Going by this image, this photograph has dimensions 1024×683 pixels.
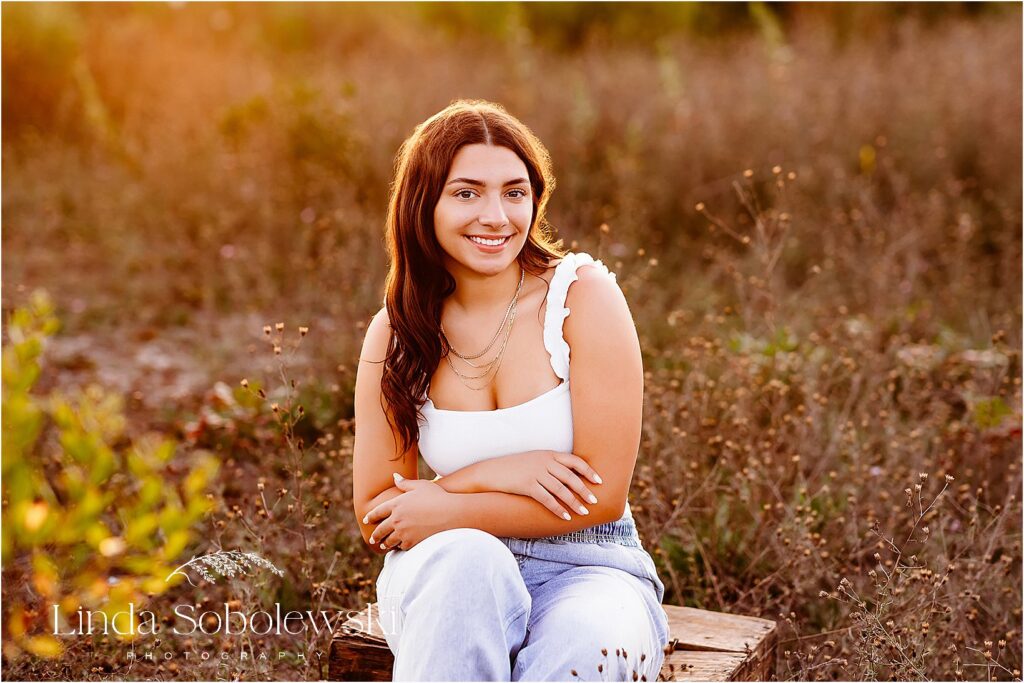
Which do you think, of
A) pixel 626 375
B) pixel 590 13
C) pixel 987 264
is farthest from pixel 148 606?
pixel 590 13

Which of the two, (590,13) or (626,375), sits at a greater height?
(590,13)

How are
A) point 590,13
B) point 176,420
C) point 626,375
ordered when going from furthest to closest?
point 590,13 < point 176,420 < point 626,375

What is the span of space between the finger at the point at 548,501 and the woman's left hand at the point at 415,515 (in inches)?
7.6

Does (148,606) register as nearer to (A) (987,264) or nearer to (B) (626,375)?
(B) (626,375)

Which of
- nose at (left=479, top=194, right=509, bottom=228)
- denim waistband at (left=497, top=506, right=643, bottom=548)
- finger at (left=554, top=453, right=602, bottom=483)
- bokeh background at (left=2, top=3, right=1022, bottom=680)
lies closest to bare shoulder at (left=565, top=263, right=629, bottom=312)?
nose at (left=479, top=194, right=509, bottom=228)

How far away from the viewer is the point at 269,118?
6.95 metres

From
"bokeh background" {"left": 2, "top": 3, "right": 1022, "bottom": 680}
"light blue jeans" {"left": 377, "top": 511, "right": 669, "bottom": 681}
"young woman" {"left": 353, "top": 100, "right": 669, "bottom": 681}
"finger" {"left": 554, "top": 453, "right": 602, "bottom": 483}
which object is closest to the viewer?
"light blue jeans" {"left": 377, "top": 511, "right": 669, "bottom": 681}

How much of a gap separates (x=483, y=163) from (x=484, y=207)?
99 millimetres

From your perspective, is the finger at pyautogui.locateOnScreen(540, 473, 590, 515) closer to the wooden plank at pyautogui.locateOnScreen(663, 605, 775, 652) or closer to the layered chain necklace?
the layered chain necklace

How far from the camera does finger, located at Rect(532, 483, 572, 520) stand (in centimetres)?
220

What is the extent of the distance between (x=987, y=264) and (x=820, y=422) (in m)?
2.39

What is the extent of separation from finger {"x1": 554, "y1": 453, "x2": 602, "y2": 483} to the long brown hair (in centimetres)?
37

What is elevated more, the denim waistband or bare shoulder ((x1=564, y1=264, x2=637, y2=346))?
bare shoulder ((x1=564, y1=264, x2=637, y2=346))

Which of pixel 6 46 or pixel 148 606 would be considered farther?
pixel 6 46
